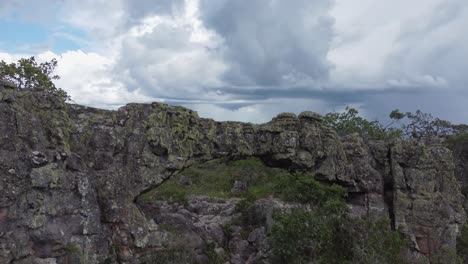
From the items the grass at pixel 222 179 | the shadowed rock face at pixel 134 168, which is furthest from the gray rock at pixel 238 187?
the shadowed rock face at pixel 134 168

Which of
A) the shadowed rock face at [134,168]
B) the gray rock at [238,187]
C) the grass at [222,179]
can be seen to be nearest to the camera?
the shadowed rock face at [134,168]

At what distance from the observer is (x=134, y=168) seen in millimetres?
19141

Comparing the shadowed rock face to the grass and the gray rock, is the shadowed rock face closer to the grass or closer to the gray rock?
the grass

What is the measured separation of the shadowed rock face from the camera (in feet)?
52.0

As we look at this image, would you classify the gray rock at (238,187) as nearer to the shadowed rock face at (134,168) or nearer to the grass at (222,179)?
the grass at (222,179)

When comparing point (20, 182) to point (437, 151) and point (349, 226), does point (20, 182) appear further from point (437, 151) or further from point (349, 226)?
point (437, 151)

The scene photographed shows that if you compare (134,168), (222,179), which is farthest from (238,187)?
(134,168)

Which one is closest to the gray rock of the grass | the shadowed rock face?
the grass

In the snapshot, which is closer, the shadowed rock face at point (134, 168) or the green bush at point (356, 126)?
the shadowed rock face at point (134, 168)

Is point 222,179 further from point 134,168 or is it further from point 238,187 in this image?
point 134,168

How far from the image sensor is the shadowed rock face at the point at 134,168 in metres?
15.9

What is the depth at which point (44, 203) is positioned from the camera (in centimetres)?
1619

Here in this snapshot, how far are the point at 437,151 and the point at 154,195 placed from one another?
18.3m

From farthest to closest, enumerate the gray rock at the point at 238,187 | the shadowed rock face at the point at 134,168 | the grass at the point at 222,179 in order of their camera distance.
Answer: the gray rock at the point at 238,187 < the grass at the point at 222,179 < the shadowed rock face at the point at 134,168
